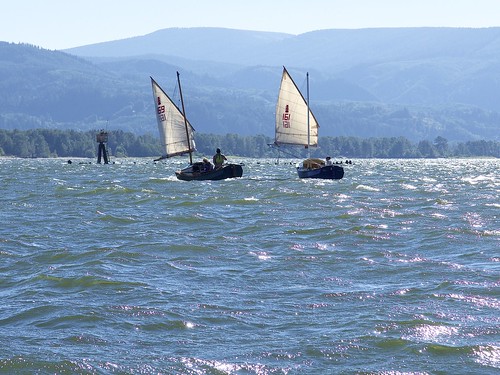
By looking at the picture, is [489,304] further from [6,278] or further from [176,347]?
[6,278]

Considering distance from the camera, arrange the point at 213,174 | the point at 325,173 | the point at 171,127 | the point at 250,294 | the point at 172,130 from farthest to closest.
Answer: the point at 172,130 → the point at 171,127 → the point at 325,173 → the point at 213,174 → the point at 250,294

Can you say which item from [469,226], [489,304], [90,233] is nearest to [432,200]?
[469,226]

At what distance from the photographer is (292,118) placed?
9238 cm

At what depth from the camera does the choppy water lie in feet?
57.2

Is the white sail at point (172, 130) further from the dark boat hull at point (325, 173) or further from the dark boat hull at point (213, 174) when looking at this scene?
the dark boat hull at point (325, 173)

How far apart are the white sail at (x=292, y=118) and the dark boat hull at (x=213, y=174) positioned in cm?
880

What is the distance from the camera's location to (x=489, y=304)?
71.5ft

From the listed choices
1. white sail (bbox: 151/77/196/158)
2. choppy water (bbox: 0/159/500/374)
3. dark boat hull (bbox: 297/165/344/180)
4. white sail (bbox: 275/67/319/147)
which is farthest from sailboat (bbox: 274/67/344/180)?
choppy water (bbox: 0/159/500/374)

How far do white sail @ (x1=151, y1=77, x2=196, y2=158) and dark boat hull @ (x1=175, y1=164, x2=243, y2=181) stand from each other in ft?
18.7

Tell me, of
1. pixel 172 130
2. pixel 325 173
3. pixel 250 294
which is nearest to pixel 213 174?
pixel 172 130

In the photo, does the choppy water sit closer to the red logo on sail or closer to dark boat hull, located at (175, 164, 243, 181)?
dark boat hull, located at (175, 164, 243, 181)

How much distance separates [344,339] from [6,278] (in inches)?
413

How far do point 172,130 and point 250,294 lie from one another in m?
68.4

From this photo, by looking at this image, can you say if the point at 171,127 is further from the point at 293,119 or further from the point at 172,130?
the point at 293,119
